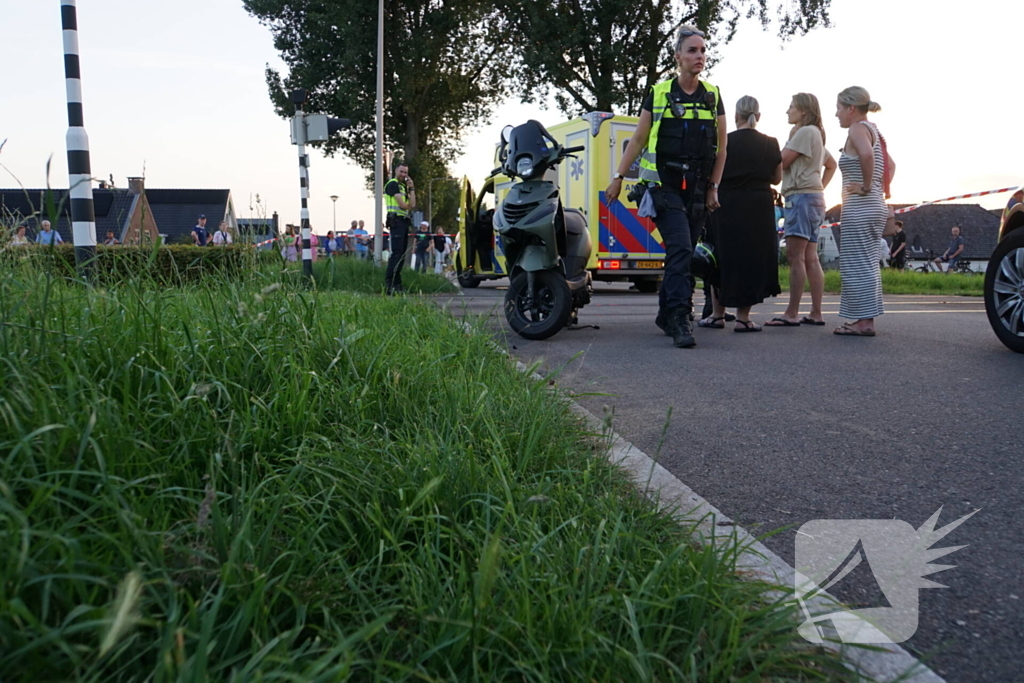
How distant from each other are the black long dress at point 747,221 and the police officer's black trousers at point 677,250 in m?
1.06

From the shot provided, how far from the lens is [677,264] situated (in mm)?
6133

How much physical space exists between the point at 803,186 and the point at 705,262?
1.35 metres

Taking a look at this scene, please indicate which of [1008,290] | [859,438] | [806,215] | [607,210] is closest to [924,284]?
[607,210]

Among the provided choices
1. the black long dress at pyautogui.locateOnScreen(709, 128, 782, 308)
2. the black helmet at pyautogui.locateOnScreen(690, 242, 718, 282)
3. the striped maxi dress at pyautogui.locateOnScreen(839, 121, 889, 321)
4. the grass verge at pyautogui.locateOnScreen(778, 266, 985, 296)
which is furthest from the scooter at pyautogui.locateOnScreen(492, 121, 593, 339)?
the grass verge at pyautogui.locateOnScreen(778, 266, 985, 296)

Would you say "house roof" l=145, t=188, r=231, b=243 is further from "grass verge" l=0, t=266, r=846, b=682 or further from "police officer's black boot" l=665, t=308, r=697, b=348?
"grass verge" l=0, t=266, r=846, b=682

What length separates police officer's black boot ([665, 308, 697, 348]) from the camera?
5.99 meters

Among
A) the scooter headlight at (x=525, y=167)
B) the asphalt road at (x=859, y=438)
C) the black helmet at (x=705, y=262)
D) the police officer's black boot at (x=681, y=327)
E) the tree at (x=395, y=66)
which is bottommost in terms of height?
the asphalt road at (x=859, y=438)

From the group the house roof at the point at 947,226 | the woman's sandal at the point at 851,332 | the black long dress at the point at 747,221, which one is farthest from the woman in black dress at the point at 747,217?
the house roof at the point at 947,226

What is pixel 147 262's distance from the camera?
2893mm

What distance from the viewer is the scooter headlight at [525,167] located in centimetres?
634

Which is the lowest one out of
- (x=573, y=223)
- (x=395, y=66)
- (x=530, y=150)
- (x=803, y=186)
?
(x=573, y=223)

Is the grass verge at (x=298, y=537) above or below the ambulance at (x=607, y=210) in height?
below

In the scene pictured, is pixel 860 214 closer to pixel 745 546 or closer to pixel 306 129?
pixel 745 546

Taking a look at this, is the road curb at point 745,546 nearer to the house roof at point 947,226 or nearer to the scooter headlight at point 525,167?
the scooter headlight at point 525,167
